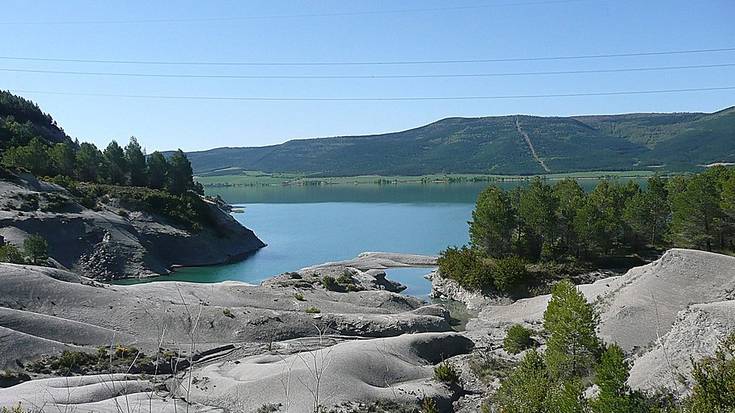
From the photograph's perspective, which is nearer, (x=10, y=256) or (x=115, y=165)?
(x=10, y=256)

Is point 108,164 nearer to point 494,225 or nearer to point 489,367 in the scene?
point 494,225

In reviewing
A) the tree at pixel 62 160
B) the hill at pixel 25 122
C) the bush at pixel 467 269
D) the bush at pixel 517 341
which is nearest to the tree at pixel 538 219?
the bush at pixel 467 269

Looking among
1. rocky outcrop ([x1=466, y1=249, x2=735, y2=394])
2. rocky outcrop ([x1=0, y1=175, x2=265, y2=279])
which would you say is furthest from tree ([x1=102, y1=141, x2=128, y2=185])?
rocky outcrop ([x1=466, y1=249, x2=735, y2=394])

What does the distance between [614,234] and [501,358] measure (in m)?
31.9

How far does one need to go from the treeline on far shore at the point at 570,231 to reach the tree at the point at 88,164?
2434 inches

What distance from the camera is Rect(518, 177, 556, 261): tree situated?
190 feet

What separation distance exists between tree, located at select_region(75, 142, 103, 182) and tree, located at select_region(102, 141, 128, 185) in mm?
1298

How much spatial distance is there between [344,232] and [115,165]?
39321 millimetres

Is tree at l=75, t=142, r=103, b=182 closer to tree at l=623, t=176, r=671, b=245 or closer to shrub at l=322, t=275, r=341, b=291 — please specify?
shrub at l=322, t=275, r=341, b=291

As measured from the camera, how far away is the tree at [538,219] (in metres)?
58.0

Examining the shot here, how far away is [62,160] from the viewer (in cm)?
9381

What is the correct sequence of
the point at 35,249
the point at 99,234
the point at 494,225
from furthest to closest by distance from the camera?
the point at 99,234, the point at 494,225, the point at 35,249

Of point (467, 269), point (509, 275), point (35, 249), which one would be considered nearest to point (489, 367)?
point (509, 275)

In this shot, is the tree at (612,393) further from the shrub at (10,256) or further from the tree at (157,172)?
the tree at (157,172)
